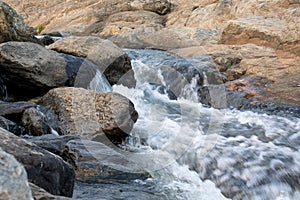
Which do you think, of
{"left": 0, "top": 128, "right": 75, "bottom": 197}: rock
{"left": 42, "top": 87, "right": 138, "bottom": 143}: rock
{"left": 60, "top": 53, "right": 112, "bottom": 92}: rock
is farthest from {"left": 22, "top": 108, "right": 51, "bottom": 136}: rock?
{"left": 0, "top": 128, "right": 75, "bottom": 197}: rock

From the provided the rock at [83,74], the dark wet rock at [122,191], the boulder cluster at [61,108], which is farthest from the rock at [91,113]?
the dark wet rock at [122,191]

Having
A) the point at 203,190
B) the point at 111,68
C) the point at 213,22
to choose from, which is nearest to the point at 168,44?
the point at 213,22

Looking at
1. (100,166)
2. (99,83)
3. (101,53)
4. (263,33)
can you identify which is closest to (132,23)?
(263,33)

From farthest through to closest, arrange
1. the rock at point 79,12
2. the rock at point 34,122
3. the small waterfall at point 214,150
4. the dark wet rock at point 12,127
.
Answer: the rock at point 79,12
the rock at point 34,122
the dark wet rock at point 12,127
the small waterfall at point 214,150

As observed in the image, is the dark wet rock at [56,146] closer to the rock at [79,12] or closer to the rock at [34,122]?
the rock at [34,122]

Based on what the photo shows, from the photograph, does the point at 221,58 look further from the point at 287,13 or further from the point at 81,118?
the point at 81,118

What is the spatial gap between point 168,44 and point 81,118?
9.33 meters

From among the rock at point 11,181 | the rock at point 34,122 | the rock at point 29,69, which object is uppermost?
the rock at point 11,181

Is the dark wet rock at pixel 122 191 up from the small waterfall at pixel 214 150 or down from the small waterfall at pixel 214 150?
up

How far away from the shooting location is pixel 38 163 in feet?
9.27

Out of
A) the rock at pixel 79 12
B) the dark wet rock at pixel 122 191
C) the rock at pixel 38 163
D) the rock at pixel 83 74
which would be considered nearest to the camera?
the rock at pixel 38 163

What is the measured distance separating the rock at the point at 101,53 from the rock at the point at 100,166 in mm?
3821

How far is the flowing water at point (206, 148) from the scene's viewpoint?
464cm

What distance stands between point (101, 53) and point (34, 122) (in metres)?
3.42
